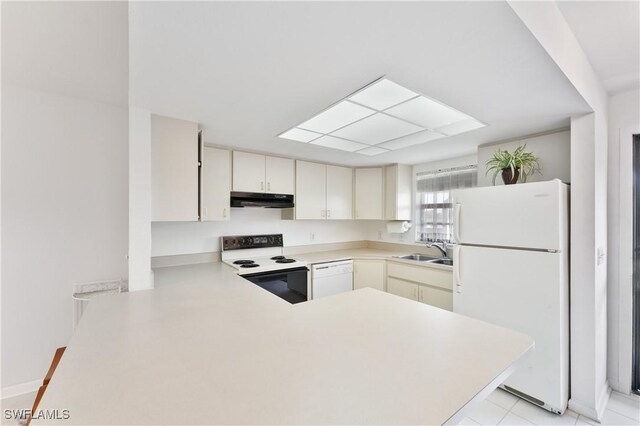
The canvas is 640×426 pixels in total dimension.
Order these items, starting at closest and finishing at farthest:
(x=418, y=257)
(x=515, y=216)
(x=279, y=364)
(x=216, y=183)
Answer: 1. (x=279, y=364)
2. (x=515, y=216)
3. (x=216, y=183)
4. (x=418, y=257)

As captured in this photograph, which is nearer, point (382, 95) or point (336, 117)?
point (382, 95)

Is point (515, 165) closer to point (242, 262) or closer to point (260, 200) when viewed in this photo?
point (260, 200)

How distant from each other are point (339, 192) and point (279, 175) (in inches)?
38.8

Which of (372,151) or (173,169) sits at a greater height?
(372,151)

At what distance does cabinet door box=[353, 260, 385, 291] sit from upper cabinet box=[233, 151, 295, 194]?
4.51 feet

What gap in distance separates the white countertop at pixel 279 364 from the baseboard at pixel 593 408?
5.33 feet

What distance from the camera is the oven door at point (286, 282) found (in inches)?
104

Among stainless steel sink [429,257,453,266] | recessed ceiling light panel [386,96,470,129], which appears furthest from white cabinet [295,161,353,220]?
recessed ceiling light panel [386,96,470,129]

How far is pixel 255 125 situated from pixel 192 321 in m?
1.61

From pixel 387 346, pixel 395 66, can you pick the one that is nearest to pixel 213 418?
pixel 387 346

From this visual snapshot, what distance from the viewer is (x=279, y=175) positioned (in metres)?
3.20

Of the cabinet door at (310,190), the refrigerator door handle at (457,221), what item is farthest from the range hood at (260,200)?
the refrigerator door handle at (457,221)

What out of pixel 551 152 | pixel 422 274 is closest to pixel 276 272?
pixel 422 274

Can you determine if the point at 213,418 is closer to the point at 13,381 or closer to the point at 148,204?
the point at 148,204
